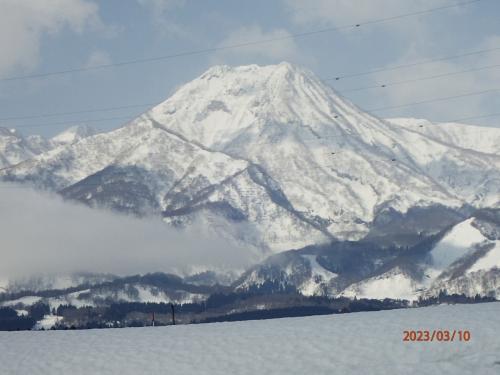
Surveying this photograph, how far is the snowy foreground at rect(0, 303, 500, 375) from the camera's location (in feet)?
196

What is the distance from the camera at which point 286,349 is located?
64562 millimetres

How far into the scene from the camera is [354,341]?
64.4 meters

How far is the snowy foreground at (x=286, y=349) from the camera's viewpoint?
59.8 metres

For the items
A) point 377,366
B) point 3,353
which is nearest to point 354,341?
point 377,366

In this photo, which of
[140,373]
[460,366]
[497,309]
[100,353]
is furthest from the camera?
[497,309]

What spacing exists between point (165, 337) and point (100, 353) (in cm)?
686

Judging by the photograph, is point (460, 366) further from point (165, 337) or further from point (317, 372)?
point (165, 337)
